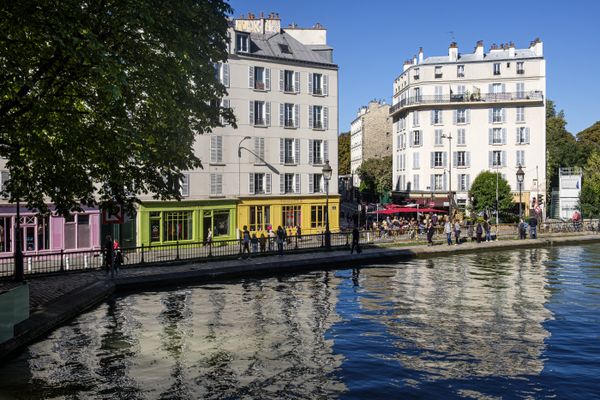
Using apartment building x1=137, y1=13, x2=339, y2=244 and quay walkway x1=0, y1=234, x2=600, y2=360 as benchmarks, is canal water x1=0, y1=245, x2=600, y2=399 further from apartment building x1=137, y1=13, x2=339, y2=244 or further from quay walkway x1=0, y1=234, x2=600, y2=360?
apartment building x1=137, y1=13, x2=339, y2=244

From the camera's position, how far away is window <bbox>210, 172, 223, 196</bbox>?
4369 centimetres

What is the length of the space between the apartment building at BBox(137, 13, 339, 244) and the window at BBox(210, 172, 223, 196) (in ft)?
0.25

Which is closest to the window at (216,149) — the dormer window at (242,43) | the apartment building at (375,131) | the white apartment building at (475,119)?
the dormer window at (242,43)

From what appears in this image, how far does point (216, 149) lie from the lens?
1734 inches

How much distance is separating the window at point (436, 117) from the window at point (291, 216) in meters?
29.5

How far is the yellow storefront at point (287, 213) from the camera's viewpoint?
45406 millimetres

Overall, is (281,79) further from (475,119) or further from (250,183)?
(475,119)

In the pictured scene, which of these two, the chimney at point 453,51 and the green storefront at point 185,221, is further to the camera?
the chimney at point 453,51

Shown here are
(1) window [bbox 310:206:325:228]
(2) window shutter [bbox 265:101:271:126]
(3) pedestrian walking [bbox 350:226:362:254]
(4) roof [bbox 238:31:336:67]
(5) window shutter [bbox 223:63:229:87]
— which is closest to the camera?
(3) pedestrian walking [bbox 350:226:362:254]

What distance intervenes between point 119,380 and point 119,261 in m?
15.2

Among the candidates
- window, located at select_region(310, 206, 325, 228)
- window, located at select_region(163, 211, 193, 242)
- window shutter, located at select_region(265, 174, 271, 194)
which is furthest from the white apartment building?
window, located at select_region(163, 211, 193, 242)

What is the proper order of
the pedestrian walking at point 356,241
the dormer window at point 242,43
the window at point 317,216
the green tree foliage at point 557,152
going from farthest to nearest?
the green tree foliage at point 557,152, the window at point 317,216, the dormer window at point 242,43, the pedestrian walking at point 356,241

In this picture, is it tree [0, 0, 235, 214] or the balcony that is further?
the balcony

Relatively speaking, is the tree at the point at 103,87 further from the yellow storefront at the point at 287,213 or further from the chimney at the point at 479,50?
the chimney at the point at 479,50
